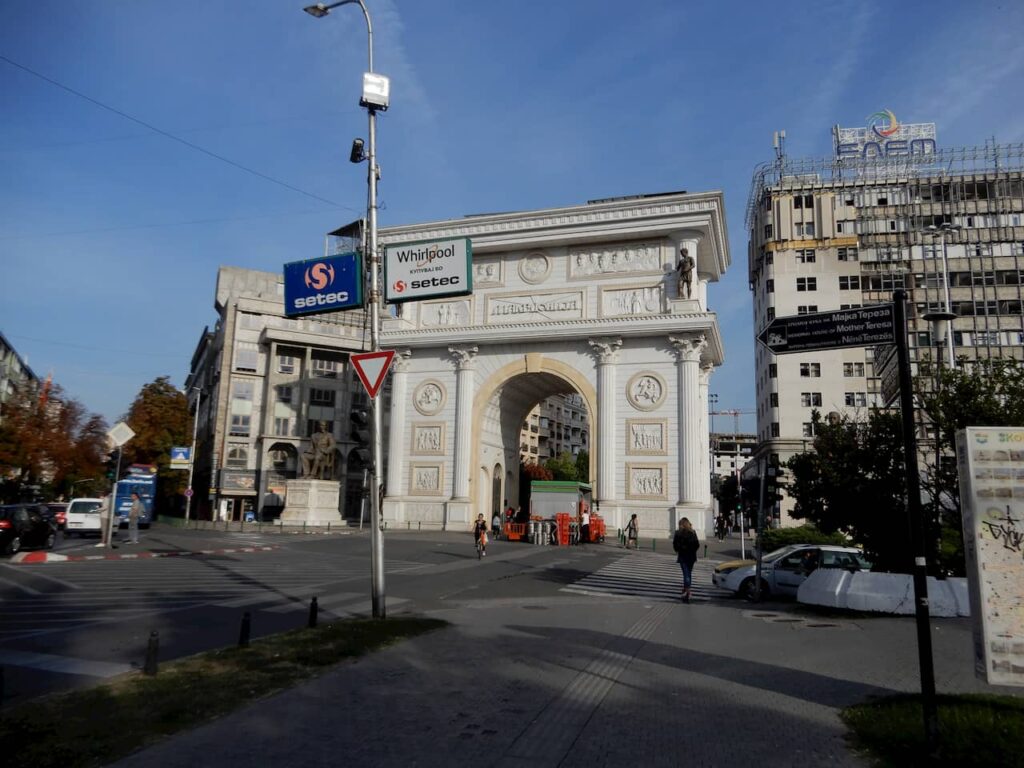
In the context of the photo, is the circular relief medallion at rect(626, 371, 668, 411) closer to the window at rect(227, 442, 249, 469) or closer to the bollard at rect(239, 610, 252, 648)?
the bollard at rect(239, 610, 252, 648)

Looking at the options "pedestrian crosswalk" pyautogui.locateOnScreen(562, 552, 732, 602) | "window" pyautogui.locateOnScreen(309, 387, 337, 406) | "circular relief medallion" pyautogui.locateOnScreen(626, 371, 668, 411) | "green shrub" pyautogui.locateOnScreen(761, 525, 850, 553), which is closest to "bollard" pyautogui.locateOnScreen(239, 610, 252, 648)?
"pedestrian crosswalk" pyautogui.locateOnScreen(562, 552, 732, 602)

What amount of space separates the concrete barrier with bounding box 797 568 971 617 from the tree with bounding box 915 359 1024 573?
4.97 ft

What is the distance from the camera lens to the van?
32.7m

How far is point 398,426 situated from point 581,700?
132ft

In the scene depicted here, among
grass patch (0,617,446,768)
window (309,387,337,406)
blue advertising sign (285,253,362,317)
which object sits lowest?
grass patch (0,617,446,768)

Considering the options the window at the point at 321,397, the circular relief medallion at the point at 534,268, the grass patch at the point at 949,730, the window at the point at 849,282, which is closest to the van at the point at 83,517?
the circular relief medallion at the point at 534,268

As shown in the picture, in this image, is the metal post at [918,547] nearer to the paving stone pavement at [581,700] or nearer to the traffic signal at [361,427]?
the paving stone pavement at [581,700]

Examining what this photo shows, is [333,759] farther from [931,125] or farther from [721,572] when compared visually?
[931,125]

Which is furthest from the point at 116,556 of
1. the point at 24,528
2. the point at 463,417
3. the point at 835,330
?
the point at 463,417

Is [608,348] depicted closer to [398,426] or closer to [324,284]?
[398,426]

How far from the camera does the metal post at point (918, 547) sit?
5.40 metres

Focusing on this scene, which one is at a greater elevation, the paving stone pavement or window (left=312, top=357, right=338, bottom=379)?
window (left=312, top=357, right=338, bottom=379)

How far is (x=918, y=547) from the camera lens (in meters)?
5.56

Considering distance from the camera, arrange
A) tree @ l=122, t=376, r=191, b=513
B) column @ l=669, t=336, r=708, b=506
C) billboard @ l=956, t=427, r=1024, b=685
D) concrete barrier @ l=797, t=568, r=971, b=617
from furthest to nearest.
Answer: tree @ l=122, t=376, r=191, b=513 < column @ l=669, t=336, r=708, b=506 < concrete barrier @ l=797, t=568, r=971, b=617 < billboard @ l=956, t=427, r=1024, b=685
